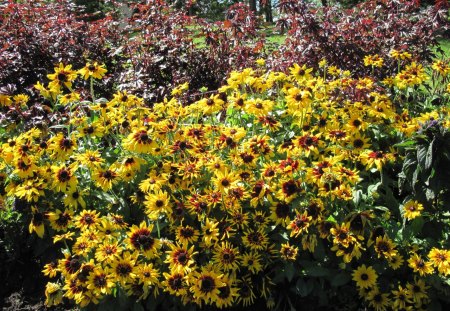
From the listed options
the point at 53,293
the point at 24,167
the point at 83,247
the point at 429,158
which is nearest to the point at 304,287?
the point at 429,158

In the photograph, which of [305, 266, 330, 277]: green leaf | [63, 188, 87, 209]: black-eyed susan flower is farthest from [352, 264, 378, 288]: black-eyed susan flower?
[63, 188, 87, 209]: black-eyed susan flower

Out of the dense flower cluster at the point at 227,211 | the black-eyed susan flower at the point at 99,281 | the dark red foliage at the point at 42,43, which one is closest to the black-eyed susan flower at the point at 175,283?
the dense flower cluster at the point at 227,211

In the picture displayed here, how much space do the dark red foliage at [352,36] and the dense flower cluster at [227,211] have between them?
1.17 meters

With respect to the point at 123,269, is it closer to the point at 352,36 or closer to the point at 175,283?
the point at 175,283

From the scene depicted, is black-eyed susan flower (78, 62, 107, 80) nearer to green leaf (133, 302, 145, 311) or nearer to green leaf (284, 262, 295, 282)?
green leaf (133, 302, 145, 311)

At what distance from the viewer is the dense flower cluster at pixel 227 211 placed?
2.42m

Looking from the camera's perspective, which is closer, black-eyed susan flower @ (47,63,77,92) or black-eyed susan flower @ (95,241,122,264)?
black-eyed susan flower @ (95,241,122,264)

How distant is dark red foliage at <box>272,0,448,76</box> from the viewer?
162 inches

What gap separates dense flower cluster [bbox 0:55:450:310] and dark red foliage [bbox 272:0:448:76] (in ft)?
3.85

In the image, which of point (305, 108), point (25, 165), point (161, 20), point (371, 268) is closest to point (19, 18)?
point (161, 20)

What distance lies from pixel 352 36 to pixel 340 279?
2346mm

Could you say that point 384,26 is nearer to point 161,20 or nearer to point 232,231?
point 161,20

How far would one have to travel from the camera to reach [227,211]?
8.48 feet

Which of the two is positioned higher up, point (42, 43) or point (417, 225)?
point (42, 43)
